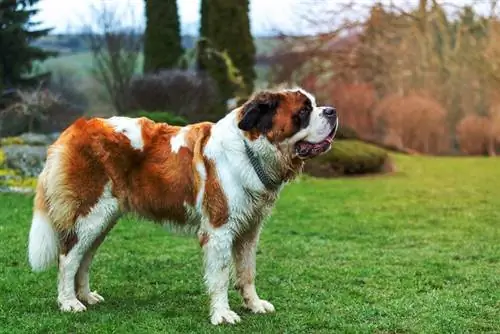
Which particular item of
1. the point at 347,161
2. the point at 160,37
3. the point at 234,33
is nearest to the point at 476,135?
the point at 234,33

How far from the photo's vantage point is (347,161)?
17234 mm

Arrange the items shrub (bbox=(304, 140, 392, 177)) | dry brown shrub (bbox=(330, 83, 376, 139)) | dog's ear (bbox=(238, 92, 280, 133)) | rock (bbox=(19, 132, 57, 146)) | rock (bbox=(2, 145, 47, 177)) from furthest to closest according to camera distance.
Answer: dry brown shrub (bbox=(330, 83, 376, 139)) → shrub (bbox=(304, 140, 392, 177)) → rock (bbox=(19, 132, 57, 146)) → rock (bbox=(2, 145, 47, 177)) → dog's ear (bbox=(238, 92, 280, 133))

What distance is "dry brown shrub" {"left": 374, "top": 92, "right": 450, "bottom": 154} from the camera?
2764 cm

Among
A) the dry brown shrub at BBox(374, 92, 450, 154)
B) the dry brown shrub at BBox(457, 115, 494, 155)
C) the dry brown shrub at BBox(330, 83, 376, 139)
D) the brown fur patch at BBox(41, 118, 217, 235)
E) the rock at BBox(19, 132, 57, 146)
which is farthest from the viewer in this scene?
the dry brown shrub at BBox(330, 83, 376, 139)

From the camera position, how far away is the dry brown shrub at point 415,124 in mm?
27641

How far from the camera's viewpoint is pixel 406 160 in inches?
880

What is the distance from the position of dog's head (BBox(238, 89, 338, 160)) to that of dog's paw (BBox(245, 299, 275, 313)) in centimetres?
118

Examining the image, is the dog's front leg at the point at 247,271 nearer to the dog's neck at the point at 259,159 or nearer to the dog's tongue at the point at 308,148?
the dog's neck at the point at 259,159

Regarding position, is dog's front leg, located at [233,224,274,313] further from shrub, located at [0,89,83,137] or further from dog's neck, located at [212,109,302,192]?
shrub, located at [0,89,83,137]

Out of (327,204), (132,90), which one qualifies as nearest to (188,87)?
(132,90)

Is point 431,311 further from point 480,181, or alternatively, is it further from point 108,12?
point 108,12

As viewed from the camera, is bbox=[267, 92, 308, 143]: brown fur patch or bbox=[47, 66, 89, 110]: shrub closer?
bbox=[267, 92, 308, 143]: brown fur patch

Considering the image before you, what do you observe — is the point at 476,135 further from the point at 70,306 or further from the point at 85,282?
the point at 70,306

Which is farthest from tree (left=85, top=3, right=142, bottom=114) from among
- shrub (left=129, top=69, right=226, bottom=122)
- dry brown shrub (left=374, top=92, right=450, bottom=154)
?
dry brown shrub (left=374, top=92, right=450, bottom=154)
